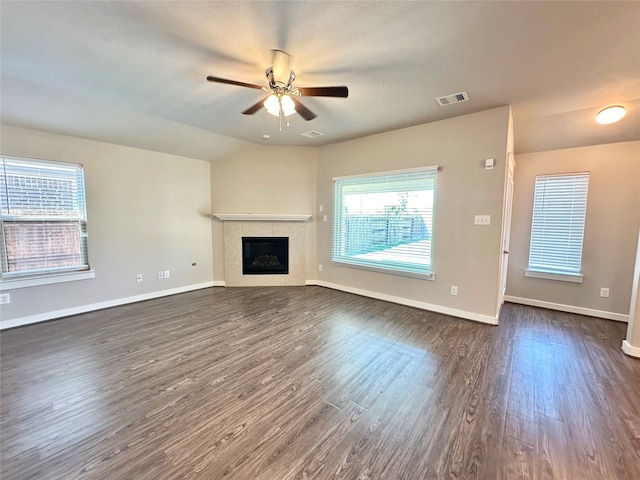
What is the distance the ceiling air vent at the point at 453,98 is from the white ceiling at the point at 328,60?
0.10 m

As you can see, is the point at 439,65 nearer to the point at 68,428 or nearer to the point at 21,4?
the point at 21,4

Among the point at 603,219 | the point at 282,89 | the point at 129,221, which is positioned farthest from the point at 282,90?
the point at 603,219

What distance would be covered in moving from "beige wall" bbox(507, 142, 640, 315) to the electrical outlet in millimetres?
1425

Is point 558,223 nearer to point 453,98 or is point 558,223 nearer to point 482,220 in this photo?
point 482,220

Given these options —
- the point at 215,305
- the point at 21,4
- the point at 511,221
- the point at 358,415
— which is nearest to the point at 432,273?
the point at 511,221

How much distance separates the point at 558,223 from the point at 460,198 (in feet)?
5.76

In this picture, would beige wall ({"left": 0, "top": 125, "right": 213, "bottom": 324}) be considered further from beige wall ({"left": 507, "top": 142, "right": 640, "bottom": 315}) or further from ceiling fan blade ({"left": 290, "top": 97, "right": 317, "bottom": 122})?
beige wall ({"left": 507, "top": 142, "right": 640, "bottom": 315})

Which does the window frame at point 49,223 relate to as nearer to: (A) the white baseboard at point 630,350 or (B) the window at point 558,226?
(A) the white baseboard at point 630,350

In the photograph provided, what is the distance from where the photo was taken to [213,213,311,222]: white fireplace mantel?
16.1 ft

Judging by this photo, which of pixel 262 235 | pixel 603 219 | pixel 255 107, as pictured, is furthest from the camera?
pixel 262 235

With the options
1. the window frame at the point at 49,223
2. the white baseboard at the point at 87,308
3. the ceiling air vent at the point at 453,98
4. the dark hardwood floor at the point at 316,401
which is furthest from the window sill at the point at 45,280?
the ceiling air vent at the point at 453,98

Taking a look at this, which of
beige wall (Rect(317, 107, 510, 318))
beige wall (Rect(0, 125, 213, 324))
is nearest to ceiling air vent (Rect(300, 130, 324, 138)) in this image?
beige wall (Rect(317, 107, 510, 318))

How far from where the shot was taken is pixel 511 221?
4.20m

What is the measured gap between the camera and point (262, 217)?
195 inches
